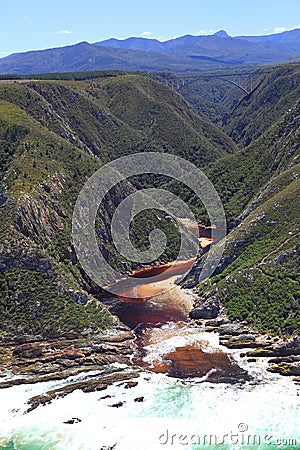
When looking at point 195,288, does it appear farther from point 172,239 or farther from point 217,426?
point 217,426

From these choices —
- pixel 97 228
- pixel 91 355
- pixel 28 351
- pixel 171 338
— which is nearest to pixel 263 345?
pixel 171 338

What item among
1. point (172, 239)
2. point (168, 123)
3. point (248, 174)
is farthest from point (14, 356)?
point (168, 123)

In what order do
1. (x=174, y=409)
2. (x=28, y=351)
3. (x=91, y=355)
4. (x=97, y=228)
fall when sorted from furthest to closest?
(x=97, y=228) → (x=91, y=355) → (x=28, y=351) → (x=174, y=409)

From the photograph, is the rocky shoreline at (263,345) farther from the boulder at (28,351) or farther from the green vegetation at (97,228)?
the boulder at (28,351)

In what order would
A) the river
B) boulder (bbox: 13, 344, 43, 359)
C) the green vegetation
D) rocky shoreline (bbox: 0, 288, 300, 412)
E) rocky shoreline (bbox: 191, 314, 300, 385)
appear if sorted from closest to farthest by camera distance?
1. the river
2. rocky shoreline (bbox: 0, 288, 300, 412)
3. rocky shoreline (bbox: 191, 314, 300, 385)
4. boulder (bbox: 13, 344, 43, 359)
5. the green vegetation

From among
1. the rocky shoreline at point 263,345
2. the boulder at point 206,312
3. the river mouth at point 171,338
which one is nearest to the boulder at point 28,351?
the river mouth at point 171,338

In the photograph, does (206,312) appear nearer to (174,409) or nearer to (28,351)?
(174,409)

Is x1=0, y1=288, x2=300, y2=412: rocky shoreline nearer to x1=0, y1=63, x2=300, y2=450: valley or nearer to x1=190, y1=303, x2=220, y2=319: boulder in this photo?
x1=0, y1=63, x2=300, y2=450: valley

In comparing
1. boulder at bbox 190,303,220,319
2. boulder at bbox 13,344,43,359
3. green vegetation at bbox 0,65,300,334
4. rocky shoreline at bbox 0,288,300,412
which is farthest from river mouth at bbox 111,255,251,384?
boulder at bbox 13,344,43,359
